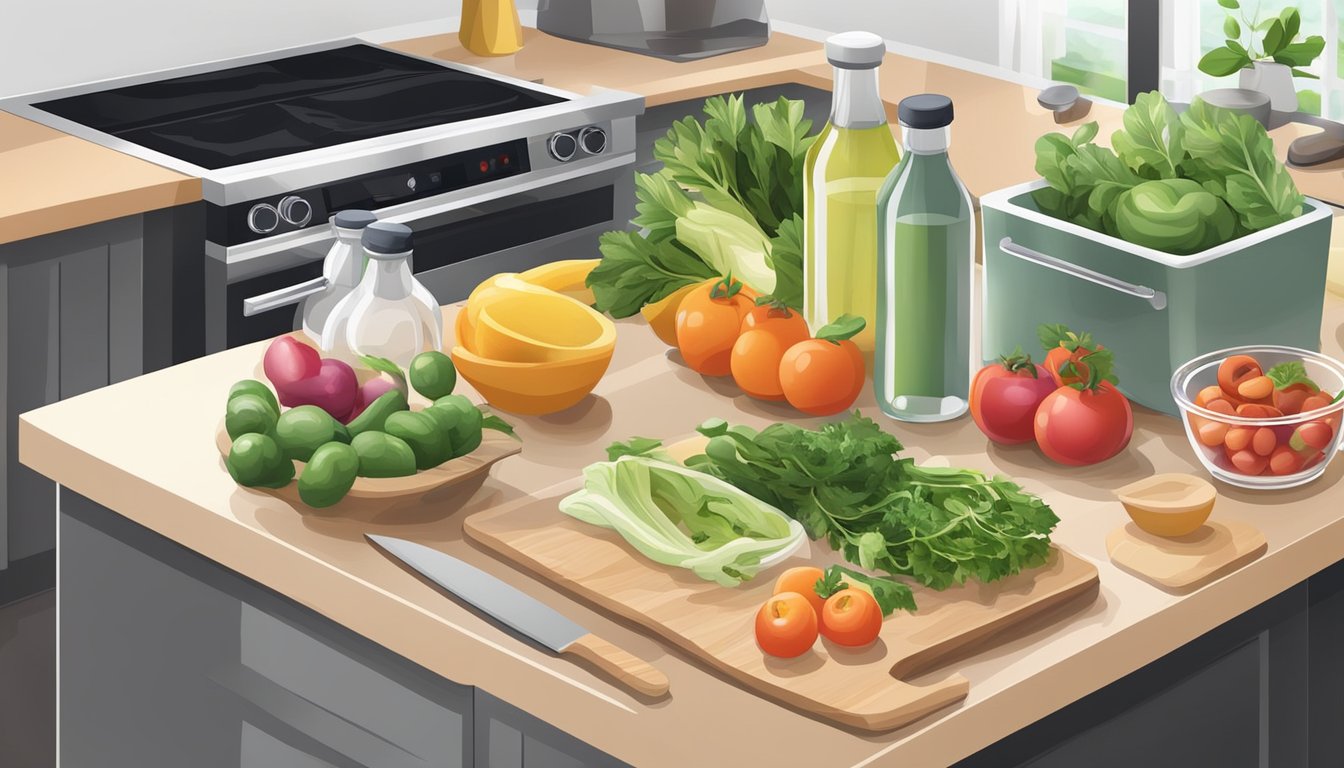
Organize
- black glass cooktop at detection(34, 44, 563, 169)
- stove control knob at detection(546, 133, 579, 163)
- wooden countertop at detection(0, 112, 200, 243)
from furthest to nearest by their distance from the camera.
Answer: stove control knob at detection(546, 133, 579, 163) → black glass cooktop at detection(34, 44, 563, 169) → wooden countertop at detection(0, 112, 200, 243)

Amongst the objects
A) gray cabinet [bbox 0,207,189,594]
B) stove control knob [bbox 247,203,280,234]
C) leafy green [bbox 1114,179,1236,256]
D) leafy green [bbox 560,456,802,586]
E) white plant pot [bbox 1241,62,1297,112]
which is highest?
white plant pot [bbox 1241,62,1297,112]

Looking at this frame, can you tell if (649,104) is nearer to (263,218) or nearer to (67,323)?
(263,218)

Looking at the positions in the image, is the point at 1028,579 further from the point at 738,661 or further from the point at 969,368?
the point at 969,368

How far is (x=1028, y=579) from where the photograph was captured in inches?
49.4

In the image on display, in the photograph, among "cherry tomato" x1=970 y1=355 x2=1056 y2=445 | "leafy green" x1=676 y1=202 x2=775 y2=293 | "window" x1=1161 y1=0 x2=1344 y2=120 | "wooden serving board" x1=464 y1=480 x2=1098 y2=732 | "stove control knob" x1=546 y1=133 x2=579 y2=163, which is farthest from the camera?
"window" x1=1161 y1=0 x2=1344 y2=120

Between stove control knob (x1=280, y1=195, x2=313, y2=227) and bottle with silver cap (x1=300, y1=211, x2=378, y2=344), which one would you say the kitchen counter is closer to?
stove control knob (x1=280, y1=195, x2=313, y2=227)

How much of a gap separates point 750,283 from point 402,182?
1159mm

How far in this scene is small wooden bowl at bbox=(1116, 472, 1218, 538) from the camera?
1326 mm

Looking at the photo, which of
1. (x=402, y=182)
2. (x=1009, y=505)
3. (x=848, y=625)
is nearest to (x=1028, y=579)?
(x=1009, y=505)

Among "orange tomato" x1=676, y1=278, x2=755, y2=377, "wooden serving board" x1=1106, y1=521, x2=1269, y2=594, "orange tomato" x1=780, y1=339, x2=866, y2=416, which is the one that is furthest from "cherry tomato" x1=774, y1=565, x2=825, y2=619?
"orange tomato" x1=676, y1=278, x2=755, y2=377

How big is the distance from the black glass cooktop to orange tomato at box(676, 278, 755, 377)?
1249mm

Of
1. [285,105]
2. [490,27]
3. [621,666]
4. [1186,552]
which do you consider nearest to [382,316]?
[621,666]

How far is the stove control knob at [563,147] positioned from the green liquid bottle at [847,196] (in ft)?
4.41

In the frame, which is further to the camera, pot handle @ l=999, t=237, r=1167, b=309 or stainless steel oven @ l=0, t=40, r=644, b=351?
stainless steel oven @ l=0, t=40, r=644, b=351
